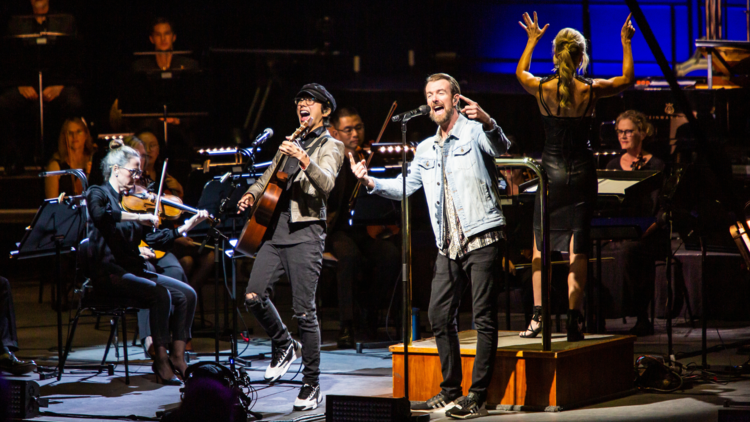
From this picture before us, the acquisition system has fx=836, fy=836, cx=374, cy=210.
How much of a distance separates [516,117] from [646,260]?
141 inches

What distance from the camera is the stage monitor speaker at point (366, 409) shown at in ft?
12.4

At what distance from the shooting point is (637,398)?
4883mm

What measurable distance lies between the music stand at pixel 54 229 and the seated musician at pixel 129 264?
0.37m

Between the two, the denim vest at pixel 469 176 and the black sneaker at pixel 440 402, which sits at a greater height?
the denim vest at pixel 469 176

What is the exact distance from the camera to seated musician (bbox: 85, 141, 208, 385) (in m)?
5.60

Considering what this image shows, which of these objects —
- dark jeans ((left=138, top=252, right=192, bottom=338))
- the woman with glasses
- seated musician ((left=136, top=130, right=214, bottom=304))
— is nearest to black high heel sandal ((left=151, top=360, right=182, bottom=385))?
dark jeans ((left=138, top=252, right=192, bottom=338))

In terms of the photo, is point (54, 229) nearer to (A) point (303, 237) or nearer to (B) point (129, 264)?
(B) point (129, 264)

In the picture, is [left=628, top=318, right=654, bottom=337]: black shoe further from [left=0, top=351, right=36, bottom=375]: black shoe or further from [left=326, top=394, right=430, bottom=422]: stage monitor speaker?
[left=0, top=351, right=36, bottom=375]: black shoe

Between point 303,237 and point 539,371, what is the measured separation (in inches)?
60.2

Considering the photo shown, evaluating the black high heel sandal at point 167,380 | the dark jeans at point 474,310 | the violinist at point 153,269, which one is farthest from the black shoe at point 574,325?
the violinist at point 153,269

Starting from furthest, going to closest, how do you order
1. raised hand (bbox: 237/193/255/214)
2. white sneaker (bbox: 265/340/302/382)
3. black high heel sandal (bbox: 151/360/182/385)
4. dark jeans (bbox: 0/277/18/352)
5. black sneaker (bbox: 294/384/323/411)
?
1. dark jeans (bbox: 0/277/18/352)
2. black high heel sandal (bbox: 151/360/182/385)
3. white sneaker (bbox: 265/340/302/382)
4. raised hand (bbox: 237/193/255/214)
5. black sneaker (bbox: 294/384/323/411)

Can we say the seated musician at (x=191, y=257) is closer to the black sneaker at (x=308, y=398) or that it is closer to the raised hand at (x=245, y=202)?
the raised hand at (x=245, y=202)

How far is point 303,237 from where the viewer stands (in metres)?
4.88

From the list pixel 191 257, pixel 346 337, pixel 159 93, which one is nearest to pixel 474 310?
pixel 346 337
